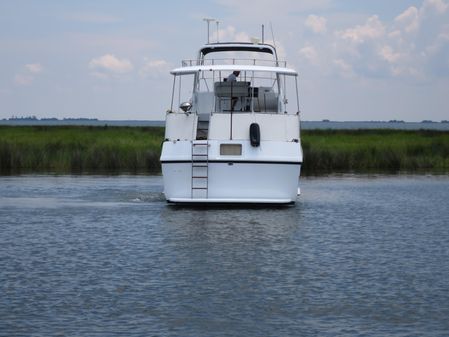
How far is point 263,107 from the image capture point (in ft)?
98.7

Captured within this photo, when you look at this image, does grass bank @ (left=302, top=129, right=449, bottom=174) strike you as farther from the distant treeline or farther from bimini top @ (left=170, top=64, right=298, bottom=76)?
bimini top @ (left=170, top=64, right=298, bottom=76)

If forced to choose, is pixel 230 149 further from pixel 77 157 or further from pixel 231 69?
pixel 77 157

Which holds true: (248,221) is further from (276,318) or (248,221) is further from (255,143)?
(276,318)

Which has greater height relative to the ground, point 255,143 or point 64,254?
point 255,143

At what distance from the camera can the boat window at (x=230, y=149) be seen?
26688 mm

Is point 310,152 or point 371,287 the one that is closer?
point 371,287

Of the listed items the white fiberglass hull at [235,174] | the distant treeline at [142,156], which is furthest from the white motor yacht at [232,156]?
the distant treeline at [142,156]

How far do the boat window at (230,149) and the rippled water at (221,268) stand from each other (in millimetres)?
1656

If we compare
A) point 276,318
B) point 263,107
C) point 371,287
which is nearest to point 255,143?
point 263,107

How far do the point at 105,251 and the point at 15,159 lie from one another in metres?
25.8

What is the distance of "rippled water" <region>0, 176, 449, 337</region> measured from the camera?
13.4 meters

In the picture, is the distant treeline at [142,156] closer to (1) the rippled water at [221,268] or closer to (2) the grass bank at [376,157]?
(2) the grass bank at [376,157]

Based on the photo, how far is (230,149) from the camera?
87.8 feet

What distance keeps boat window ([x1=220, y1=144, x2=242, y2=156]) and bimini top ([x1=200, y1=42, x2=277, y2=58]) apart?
5.04 meters
